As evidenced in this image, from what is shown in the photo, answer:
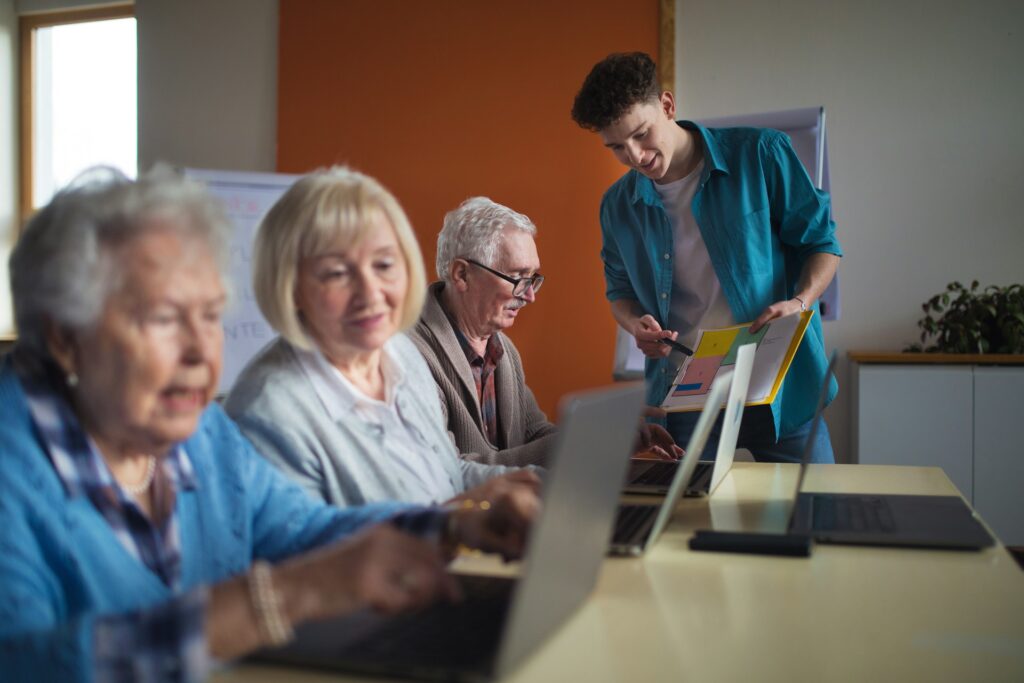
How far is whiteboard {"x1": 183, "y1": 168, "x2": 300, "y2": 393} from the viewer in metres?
2.52

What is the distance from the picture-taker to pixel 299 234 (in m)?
1.38

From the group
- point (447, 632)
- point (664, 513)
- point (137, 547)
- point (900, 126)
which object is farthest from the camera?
point (900, 126)

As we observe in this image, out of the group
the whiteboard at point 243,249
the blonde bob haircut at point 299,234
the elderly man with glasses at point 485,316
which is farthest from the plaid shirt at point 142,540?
the whiteboard at point 243,249

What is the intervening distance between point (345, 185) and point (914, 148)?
132 inches

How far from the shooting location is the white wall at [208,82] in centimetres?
493

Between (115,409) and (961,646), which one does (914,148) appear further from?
(115,409)

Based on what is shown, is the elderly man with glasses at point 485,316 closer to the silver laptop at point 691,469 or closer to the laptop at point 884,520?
the silver laptop at point 691,469

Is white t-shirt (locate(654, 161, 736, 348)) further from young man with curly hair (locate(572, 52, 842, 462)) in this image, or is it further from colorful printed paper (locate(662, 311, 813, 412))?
colorful printed paper (locate(662, 311, 813, 412))

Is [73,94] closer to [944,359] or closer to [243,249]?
[243,249]

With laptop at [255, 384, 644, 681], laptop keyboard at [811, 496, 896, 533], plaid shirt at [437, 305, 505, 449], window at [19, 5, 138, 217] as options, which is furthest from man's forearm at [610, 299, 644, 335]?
window at [19, 5, 138, 217]

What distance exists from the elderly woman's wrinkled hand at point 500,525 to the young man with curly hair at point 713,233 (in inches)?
52.2

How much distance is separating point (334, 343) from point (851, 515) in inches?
33.6

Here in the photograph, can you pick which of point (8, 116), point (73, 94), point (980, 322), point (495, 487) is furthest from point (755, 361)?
point (8, 116)

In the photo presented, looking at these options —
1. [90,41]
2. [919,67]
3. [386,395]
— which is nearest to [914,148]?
[919,67]
